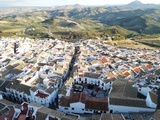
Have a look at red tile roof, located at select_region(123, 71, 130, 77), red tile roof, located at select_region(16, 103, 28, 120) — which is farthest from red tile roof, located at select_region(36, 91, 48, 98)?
red tile roof, located at select_region(123, 71, 130, 77)

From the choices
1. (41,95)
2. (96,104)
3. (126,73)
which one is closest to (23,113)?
(41,95)

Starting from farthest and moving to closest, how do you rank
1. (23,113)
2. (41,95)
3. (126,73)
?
(126,73) → (41,95) → (23,113)

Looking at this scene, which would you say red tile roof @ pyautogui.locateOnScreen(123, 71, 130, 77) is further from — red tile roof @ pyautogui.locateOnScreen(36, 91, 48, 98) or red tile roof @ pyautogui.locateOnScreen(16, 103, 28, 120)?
red tile roof @ pyautogui.locateOnScreen(16, 103, 28, 120)

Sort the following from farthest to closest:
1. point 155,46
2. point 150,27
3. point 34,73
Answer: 1. point 150,27
2. point 155,46
3. point 34,73

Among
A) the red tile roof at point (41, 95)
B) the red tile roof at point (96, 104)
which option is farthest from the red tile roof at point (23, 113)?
the red tile roof at point (96, 104)

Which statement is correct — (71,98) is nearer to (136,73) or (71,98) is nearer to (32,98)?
(32,98)

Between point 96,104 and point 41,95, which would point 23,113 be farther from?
point 96,104

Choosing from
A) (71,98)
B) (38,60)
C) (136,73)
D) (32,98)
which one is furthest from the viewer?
(38,60)

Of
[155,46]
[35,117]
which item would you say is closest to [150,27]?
[155,46]

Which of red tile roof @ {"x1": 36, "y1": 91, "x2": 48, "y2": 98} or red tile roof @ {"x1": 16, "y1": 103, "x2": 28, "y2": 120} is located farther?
red tile roof @ {"x1": 36, "y1": 91, "x2": 48, "y2": 98}

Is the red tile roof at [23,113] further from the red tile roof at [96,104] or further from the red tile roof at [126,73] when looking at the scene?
the red tile roof at [126,73]

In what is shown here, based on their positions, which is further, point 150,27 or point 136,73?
point 150,27
